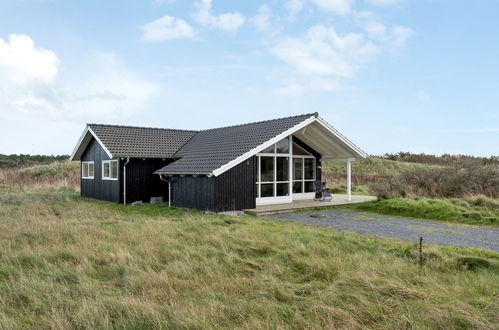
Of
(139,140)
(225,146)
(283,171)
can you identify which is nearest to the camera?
(225,146)

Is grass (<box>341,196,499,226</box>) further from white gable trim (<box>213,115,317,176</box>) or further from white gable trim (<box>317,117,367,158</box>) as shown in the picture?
white gable trim (<box>213,115,317,176</box>)

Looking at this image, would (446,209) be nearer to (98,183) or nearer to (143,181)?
(143,181)

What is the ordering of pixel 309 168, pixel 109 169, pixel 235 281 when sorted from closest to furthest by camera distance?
pixel 235 281
pixel 309 168
pixel 109 169

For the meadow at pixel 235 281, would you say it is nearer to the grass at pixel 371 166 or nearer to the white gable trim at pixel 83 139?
the white gable trim at pixel 83 139

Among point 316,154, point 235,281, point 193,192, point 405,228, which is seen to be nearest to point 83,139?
point 193,192

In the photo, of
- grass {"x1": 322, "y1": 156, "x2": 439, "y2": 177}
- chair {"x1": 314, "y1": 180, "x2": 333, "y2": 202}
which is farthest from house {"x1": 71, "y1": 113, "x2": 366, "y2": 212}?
grass {"x1": 322, "y1": 156, "x2": 439, "y2": 177}

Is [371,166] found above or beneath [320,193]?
above

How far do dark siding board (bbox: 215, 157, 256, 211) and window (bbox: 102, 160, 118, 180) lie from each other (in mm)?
6284

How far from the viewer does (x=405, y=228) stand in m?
10.3

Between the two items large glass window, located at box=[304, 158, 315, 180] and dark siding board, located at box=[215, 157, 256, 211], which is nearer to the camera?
dark siding board, located at box=[215, 157, 256, 211]

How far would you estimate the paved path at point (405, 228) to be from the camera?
Answer: 8.70m

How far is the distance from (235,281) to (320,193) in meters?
12.2

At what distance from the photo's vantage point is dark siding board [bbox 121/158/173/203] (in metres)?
16.6

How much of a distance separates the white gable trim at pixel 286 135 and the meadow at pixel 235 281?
4331 millimetres
